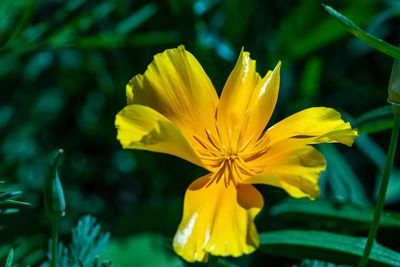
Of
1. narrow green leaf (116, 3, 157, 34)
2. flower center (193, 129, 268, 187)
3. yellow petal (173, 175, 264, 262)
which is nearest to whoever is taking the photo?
yellow petal (173, 175, 264, 262)

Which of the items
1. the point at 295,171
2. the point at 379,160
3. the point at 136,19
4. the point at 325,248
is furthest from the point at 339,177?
the point at 295,171

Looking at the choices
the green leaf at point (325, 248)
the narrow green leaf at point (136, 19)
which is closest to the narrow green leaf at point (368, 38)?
the green leaf at point (325, 248)

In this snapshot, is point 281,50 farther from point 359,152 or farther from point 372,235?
point 372,235

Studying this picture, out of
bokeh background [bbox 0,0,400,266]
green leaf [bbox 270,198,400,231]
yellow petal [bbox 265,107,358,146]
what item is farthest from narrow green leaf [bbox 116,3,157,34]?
yellow petal [bbox 265,107,358,146]

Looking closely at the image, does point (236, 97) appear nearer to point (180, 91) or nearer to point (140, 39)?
point (180, 91)

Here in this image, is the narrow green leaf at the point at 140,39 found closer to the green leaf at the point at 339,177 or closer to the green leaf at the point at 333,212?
the green leaf at the point at 339,177

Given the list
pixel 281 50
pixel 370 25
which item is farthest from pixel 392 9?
pixel 281 50

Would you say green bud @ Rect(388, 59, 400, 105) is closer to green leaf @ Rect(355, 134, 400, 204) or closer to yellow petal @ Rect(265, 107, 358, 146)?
yellow petal @ Rect(265, 107, 358, 146)
